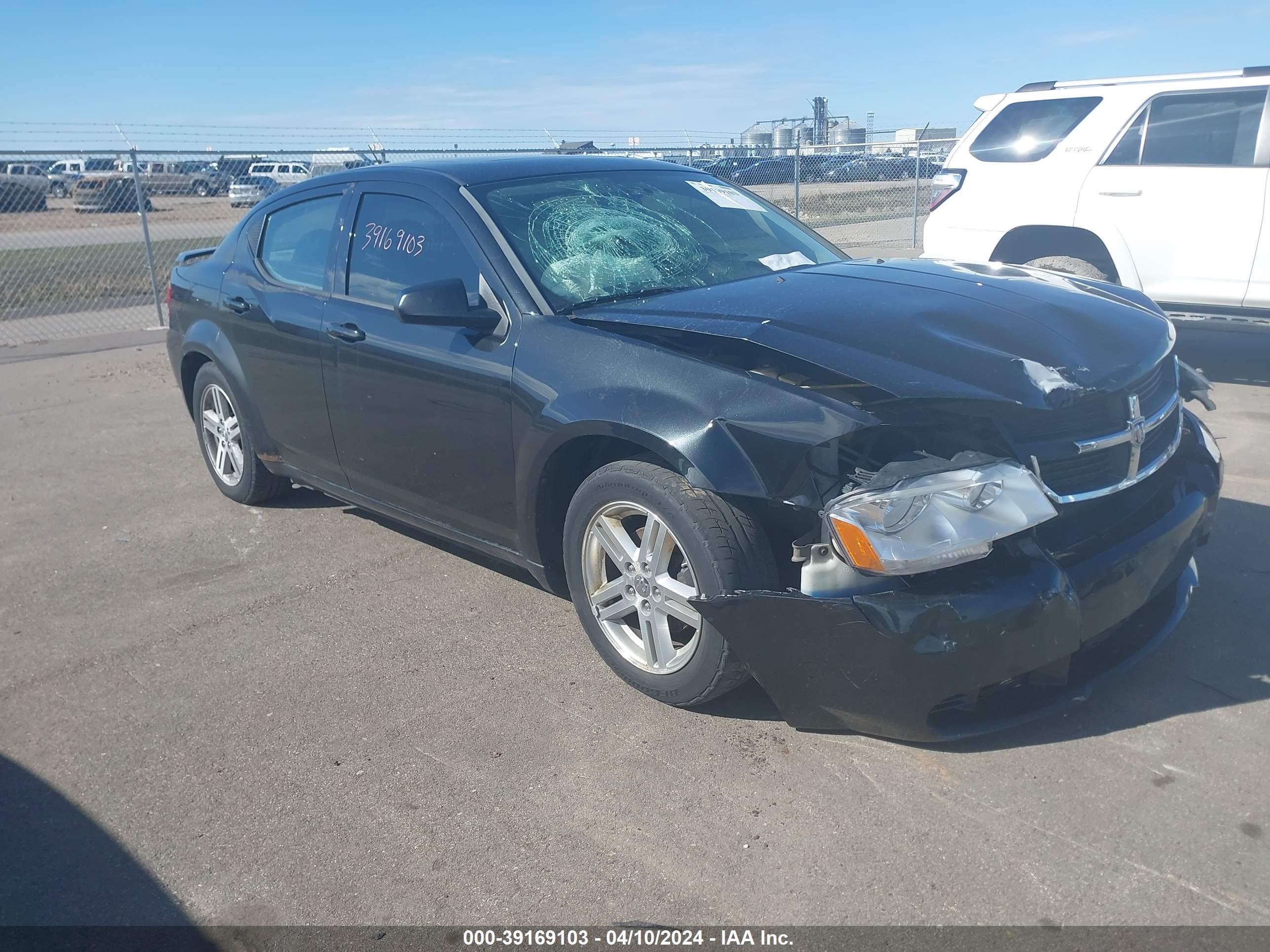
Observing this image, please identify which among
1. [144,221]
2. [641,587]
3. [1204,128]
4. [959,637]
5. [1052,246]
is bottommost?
[641,587]

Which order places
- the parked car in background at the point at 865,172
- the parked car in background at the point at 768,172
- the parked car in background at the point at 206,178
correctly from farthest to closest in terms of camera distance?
the parked car in background at the point at 865,172 < the parked car in background at the point at 768,172 < the parked car in background at the point at 206,178

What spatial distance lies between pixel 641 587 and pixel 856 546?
2.74 ft

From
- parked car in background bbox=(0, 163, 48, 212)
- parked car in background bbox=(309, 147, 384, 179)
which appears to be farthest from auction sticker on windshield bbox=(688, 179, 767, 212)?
parked car in background bbox=(0, 163, 48, 212)

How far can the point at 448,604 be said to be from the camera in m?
4.37

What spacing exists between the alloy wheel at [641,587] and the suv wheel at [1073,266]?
545cm

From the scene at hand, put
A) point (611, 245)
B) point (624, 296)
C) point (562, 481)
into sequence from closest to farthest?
point (562, 481) → point (624, 296) → point (611, 245)

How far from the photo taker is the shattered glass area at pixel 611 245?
12.9ft

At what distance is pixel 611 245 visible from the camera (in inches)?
161

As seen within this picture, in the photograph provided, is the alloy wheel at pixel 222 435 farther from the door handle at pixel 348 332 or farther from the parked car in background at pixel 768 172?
the parked car in background at pixel 768 172

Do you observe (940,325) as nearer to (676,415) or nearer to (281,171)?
(676,415)

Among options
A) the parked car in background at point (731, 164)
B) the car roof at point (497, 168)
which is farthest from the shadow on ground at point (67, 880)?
the parked car in background at point (731, 164)

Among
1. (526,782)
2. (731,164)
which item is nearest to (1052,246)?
(526,782)

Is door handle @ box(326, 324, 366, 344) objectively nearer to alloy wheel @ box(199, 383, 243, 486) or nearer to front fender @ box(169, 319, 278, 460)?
front fender @ box(169, 319, 278, 460)

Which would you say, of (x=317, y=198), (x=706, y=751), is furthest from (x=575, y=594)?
(x=317, y=198)
